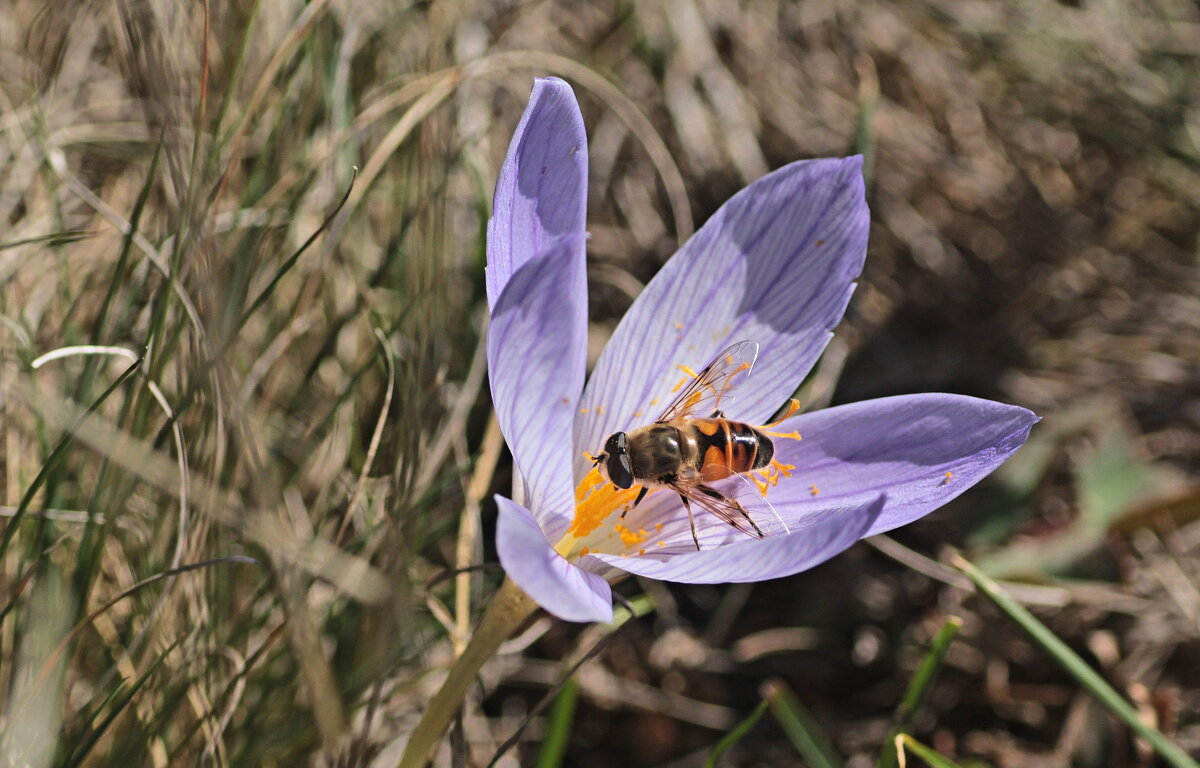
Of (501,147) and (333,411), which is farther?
(501,147)

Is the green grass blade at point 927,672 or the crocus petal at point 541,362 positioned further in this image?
the green grass blade at point 927,672

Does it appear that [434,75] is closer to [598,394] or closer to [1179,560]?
[598,394]

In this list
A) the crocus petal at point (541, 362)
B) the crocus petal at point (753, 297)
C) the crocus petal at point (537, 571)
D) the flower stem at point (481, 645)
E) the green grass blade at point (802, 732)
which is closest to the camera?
the crocus petal at point (537, 571)

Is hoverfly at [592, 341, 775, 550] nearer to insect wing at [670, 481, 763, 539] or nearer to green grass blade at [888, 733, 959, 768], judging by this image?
insect wing at [670, 481, 763, 539]

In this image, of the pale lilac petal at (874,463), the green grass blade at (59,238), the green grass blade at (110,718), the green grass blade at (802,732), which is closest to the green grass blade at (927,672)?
the green grass blade at (802,732)

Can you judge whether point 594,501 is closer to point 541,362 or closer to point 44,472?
point 541,362

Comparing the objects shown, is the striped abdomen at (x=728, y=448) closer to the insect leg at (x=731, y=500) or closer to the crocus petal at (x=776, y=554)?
the insect leg at (x=731, y=500)

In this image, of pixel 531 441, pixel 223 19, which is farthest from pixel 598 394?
pixel 223 19
